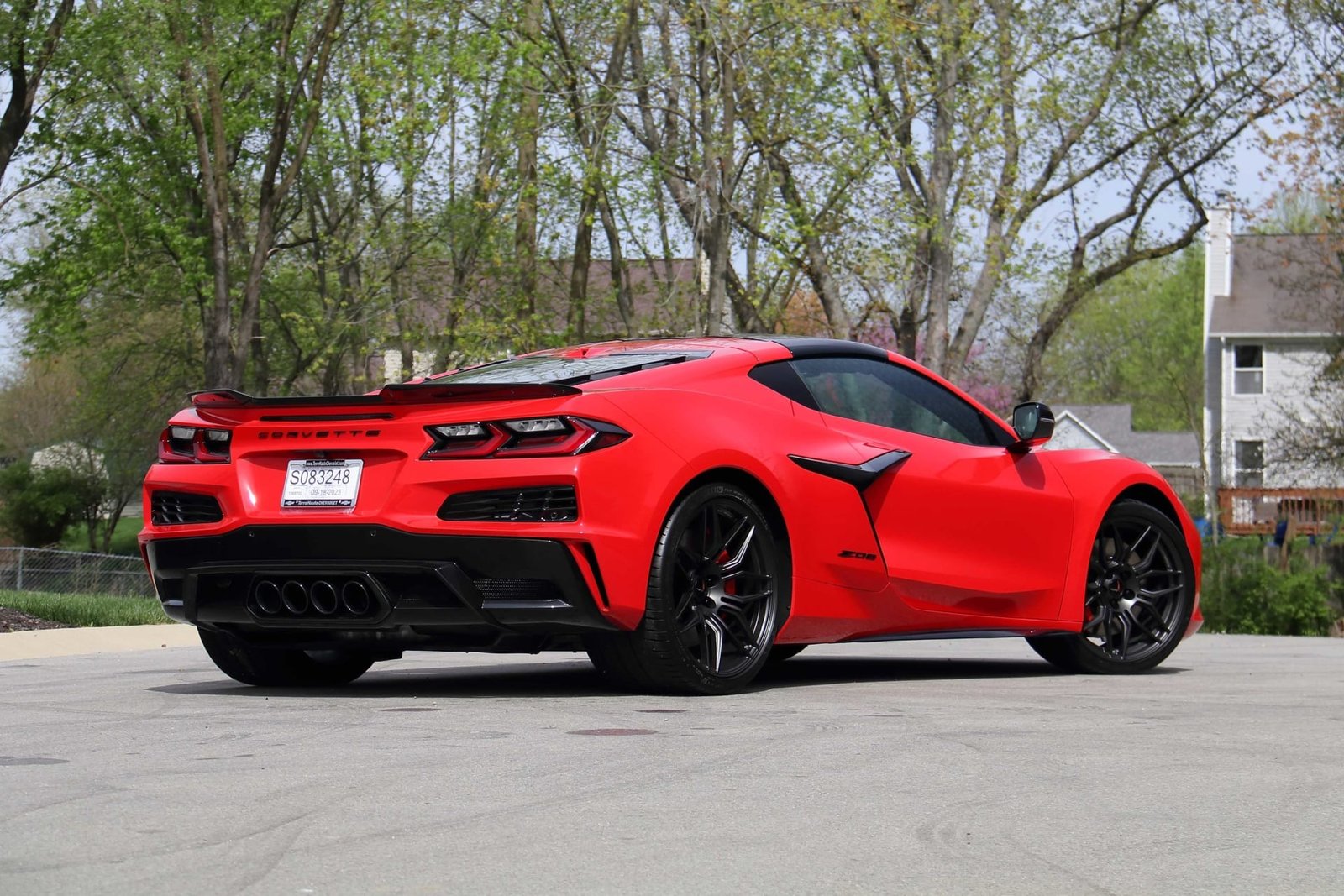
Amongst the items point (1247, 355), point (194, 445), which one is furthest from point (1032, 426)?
point (1247, 355)

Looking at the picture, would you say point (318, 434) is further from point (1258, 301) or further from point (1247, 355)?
point (1258, 301)

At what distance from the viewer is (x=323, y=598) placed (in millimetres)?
6727

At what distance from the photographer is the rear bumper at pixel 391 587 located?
645cm

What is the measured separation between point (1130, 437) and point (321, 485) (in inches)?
2808

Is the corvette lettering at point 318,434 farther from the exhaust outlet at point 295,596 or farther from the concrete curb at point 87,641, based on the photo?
the concrete curb at point 87,641

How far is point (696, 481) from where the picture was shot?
6.87 m

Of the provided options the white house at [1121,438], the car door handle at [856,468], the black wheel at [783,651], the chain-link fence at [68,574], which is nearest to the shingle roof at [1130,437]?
the white house at [1121,438]

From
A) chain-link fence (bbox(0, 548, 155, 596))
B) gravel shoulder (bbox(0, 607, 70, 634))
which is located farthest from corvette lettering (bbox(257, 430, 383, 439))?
Answer: chain-link fence (bbox(0, 548, 155, 596))

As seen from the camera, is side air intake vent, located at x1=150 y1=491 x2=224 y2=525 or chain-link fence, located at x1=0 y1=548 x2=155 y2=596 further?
chain-link fence, located at x1=0 y1=548 x2=155 y2=596

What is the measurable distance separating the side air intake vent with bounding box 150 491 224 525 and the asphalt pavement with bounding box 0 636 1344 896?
0.70 m

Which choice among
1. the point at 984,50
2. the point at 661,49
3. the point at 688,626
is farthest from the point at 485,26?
the point at 688,626

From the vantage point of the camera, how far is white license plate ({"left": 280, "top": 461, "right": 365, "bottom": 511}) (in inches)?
262

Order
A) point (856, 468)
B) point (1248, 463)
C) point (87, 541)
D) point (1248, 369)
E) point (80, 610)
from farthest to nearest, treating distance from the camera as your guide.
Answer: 1. point (1248, 369)
2. point (1248, 463)
3. point (87, 541)
4. point (80, 610)
5. point (856, 468)

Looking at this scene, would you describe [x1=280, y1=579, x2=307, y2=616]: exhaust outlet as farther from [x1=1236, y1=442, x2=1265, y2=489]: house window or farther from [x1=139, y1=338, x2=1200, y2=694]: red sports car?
[x1=1236, y1=442, x2=1265, y2=489]: house window
